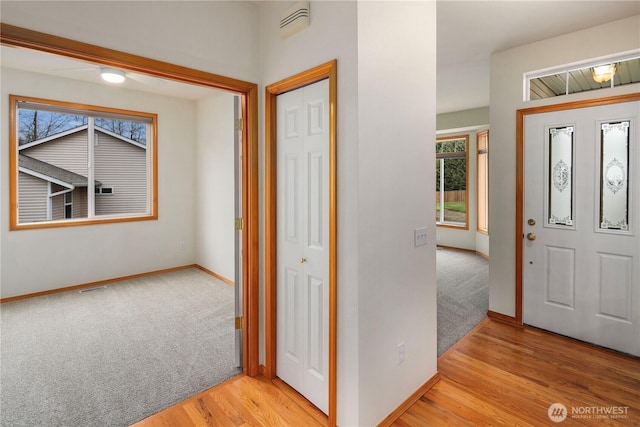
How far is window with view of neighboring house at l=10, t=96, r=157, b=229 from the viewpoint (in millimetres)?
4121

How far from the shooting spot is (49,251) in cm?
416

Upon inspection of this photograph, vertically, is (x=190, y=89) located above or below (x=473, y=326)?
above

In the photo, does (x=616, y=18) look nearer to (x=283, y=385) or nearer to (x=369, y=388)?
(x=369, y=388)

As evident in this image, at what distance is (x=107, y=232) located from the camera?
4.61 metres

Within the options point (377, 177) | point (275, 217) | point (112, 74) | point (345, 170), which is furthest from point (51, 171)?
point (377, 177)

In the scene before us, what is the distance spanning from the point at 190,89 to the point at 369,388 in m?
4.53

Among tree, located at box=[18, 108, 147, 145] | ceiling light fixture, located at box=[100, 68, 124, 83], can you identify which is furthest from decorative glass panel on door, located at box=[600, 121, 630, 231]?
tree, located at box=[18, 108, 147, 145]

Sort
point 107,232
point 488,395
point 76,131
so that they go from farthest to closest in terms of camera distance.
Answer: point 107,232 → point 76,131 → point 488,395

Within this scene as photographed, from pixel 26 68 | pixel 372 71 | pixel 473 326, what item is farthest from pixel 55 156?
pixel 473 326

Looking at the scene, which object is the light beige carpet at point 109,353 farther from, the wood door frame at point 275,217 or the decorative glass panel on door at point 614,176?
the decorative glass panel on door at point 614,176

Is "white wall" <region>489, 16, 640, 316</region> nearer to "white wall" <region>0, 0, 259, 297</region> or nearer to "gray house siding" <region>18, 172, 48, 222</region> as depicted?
"white wall" <region>0, 0, 259, 297</region>

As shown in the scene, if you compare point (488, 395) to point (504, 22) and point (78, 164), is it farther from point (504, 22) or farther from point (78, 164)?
point (78, 164)

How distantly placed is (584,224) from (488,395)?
5.91 feet

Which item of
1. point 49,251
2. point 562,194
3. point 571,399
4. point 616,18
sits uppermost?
point 616,18
